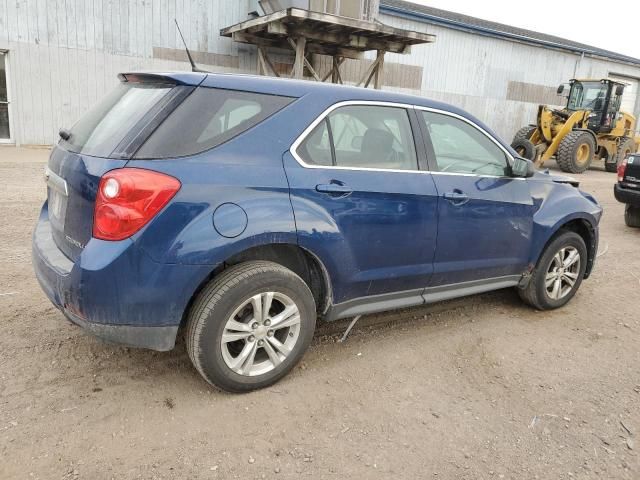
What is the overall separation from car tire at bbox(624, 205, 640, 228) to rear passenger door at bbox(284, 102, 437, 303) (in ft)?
20.4

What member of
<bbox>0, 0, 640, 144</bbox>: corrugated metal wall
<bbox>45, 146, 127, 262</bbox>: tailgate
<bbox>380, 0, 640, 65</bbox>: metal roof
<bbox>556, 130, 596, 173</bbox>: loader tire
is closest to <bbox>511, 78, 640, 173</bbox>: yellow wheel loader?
<bbox>556, 130, 596, 173</bbox>: loader tire

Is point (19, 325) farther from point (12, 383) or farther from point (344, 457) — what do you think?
point (344, 457)

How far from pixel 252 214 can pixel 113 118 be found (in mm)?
978

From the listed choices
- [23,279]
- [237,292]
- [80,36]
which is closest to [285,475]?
[237,292]

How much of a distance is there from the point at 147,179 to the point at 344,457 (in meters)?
Result: 1.65

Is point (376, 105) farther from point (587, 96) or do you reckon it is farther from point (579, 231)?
point (587, 96)

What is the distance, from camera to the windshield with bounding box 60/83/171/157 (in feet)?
9.02

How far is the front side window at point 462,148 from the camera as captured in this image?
3619 millimetres

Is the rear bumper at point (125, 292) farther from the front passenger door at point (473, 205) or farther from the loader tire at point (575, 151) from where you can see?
the loader tire at point (575, 151)

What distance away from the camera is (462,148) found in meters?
3.79

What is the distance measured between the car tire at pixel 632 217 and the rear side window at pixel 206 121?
7.32 meters

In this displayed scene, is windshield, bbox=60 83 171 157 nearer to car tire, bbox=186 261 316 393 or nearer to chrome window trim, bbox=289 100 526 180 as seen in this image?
chrome window trim, bbox=289 100 526 180

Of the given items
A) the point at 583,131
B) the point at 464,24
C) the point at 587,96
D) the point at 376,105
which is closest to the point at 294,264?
the point at 376,105

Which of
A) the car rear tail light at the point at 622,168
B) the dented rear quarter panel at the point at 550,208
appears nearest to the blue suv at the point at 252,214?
the dented rear quarter panel at the point at 550,208
